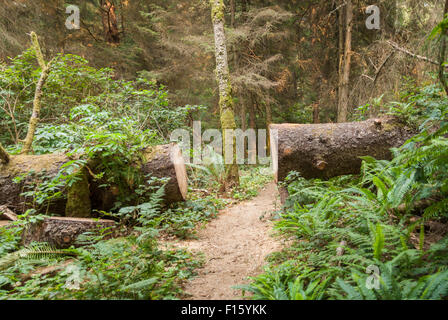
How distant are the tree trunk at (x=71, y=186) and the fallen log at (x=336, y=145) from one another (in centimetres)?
208

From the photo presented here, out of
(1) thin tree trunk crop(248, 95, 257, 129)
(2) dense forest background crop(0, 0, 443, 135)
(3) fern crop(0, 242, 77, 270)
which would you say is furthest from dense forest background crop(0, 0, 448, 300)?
(1) thin tree trunk crop(248, 95, 257, 129)

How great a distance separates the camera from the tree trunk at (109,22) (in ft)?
37.1

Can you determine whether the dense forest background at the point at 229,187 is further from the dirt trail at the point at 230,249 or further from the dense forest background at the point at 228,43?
the dense forest background at the point at 228,43

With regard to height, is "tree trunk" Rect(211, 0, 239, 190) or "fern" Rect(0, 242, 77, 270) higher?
"tree trunk" Rect(211, 0, 239, 190)

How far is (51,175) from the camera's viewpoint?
12.4 ft

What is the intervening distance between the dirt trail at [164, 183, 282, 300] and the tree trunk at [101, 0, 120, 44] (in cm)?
1147

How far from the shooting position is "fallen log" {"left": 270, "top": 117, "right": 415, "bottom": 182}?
404cm

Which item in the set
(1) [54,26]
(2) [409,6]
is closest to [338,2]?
(2) [409,6]

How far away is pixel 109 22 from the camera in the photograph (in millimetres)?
11438

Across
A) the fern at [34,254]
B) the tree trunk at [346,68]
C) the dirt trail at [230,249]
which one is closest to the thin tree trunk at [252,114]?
the tree trunk at [346,68]

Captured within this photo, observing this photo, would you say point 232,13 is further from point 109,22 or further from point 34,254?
point 34,254

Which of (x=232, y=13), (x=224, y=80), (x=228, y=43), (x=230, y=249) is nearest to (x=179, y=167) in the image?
(x=230, y=249)

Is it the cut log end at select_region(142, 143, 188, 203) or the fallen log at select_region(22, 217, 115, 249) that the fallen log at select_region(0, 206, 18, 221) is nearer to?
the fallen log at select_region(22, 217, 115, 249)
